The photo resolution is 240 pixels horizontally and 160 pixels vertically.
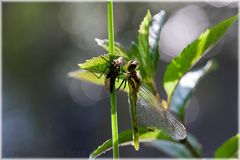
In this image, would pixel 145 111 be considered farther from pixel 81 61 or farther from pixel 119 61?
pixel 81 61

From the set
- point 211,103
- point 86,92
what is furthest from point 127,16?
point 211,103

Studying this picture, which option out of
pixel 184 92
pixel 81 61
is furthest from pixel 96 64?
pixel 81 61

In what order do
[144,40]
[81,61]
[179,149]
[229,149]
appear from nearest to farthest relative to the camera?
[144,40] → [229,149] → [179,149] → [81,61]

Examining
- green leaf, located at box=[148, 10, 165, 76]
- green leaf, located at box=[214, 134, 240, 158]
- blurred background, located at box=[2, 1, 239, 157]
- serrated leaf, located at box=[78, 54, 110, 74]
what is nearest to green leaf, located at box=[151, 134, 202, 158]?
green leaf, located at box=[214, 134, 240, 158]

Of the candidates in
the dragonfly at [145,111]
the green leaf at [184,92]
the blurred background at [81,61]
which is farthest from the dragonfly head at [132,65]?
the blurred background at [81,61]

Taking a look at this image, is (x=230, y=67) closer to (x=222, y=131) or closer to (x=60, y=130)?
(x=222, y=131)
